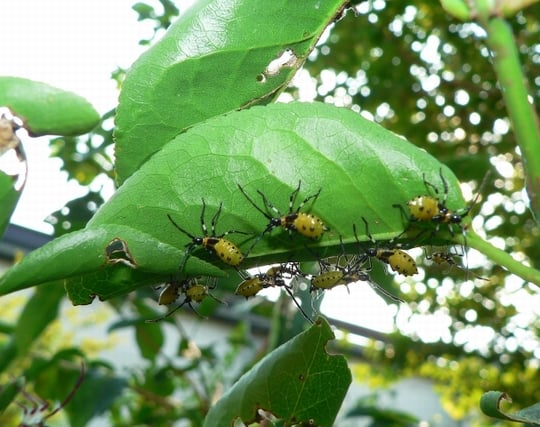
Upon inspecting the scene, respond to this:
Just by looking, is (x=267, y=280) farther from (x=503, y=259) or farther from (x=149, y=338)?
(x=149, y=338)

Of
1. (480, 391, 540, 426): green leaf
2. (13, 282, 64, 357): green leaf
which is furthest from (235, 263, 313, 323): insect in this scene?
(13, 282, 64, 357): green leaf

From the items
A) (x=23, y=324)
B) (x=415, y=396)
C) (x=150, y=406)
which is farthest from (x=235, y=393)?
(x=415, y=396)

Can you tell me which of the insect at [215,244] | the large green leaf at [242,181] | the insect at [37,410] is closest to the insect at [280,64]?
the large green leaf at [242,181]

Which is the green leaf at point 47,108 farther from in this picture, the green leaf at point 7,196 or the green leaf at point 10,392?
the green leaf at point 10,392

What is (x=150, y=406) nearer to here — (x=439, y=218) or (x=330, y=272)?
(x=330, y=272)

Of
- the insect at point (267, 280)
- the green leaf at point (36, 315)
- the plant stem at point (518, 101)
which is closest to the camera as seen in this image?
the plant stem at point (518, 101)
